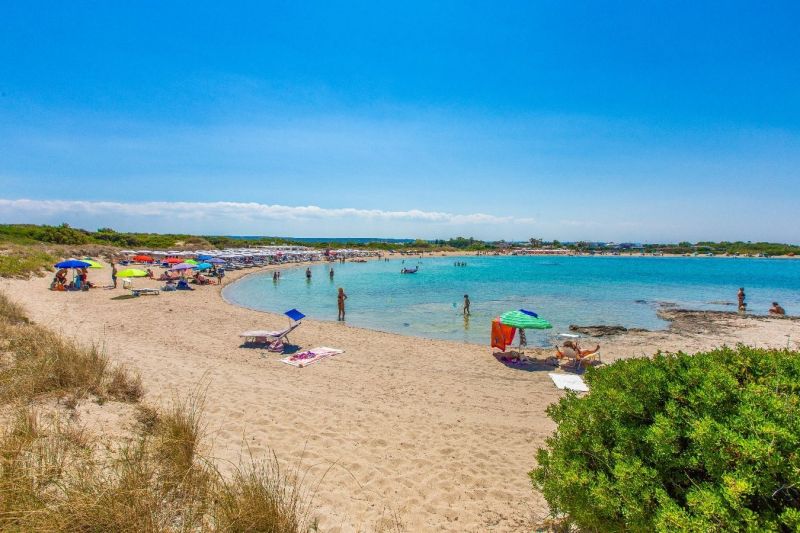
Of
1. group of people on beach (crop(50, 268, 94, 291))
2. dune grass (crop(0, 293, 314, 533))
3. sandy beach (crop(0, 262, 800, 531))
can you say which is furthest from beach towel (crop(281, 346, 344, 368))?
group of people on beach (crop(50, 268, 94, 291))

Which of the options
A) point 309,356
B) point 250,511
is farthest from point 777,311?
point 250,511

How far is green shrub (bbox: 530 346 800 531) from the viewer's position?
2145mm

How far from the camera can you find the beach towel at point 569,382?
9.70 meters

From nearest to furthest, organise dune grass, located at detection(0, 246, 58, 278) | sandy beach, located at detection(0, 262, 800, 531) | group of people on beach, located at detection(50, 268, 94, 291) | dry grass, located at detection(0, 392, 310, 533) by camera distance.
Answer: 1. dry grass, located at detection(0, 392, 310, 533)
2. sandy beach, located at detection(0, 262, 800, 531)
3. group of people on beach, located at detection(50, 268, 94, 291)
4. dune grass, located at detection(0, 246, 58, 278)

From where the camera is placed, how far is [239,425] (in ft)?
20.1

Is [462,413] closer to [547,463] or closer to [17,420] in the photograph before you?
[547,463]

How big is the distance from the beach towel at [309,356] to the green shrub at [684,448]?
853 cm

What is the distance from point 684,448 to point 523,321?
9.44m

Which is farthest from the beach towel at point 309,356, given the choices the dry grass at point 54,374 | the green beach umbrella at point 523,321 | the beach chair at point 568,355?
the beach chair at point 568,355

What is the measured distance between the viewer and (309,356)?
11750 millimetres

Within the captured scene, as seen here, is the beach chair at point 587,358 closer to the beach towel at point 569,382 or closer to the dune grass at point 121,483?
the beach towel at point 569,382

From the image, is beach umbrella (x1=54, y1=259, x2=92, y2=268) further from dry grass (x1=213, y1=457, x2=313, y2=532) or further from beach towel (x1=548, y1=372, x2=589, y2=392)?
beach towel (x1=548, y1=372, x2=589, y2=392)

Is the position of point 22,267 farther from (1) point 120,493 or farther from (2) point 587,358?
(2) point 587,358

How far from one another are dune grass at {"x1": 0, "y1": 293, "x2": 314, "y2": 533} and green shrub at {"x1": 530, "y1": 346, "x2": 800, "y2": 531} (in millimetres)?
2423
